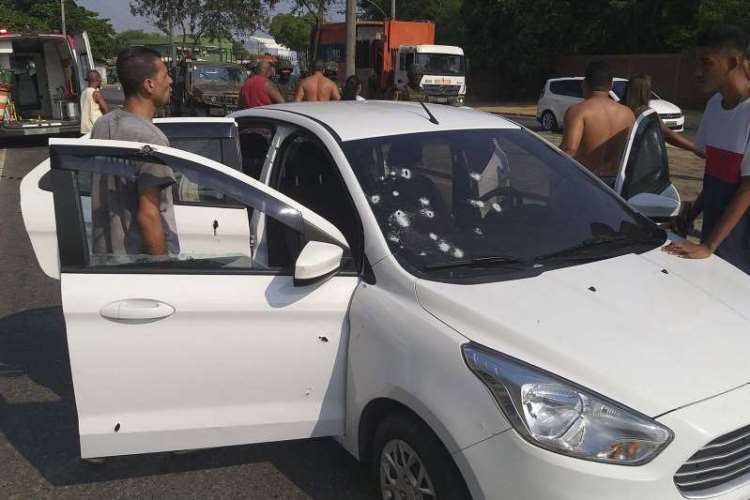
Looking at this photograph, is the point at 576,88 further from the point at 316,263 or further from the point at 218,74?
the point at 316,263

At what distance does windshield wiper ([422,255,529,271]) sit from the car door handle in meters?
1.01

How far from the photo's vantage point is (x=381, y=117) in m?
3.35

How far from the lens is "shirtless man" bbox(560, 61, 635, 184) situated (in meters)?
4.66

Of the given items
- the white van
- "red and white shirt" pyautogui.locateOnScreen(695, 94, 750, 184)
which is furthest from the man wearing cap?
"red and white shirt" pyautogui.locateOnScreen(695, 94, 750, 184)

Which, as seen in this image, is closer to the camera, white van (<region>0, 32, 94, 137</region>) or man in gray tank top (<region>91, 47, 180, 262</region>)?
man in gray tank top (<region>91, 47, 180, 262</region>)

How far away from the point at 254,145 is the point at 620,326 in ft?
8.19

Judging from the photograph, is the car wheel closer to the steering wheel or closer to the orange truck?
the orange truck

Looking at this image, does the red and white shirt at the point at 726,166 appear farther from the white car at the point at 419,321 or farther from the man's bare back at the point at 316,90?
the man's bare back at the point at 316,90

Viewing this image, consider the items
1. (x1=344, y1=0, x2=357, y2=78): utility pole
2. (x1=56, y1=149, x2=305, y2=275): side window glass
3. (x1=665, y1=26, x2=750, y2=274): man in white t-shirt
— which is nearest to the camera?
(x1=56, y1=149, x2=305, y2=275): side window glass

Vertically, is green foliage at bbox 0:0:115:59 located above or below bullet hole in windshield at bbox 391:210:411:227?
above

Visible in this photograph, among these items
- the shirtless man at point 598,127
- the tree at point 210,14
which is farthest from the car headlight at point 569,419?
the tree at point 210,14

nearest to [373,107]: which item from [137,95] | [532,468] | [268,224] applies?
[268,224]

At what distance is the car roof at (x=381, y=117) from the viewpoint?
3170 millimetres

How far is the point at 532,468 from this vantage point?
1.97 m
